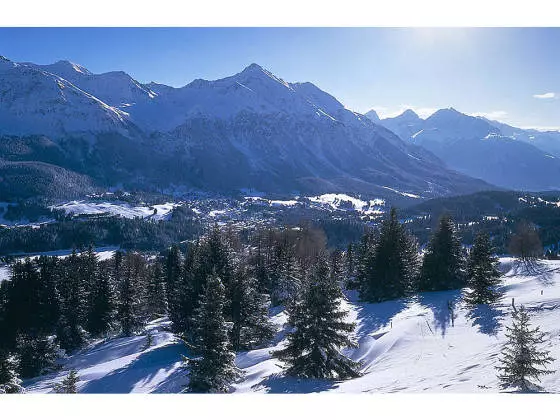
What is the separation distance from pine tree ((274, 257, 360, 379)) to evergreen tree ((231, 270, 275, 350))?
14975 mm

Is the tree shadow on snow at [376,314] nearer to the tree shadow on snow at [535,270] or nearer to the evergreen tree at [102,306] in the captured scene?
the tree shadow on snow at [535,270]

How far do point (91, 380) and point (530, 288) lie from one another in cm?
Answer: 4612

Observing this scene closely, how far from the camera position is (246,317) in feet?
134

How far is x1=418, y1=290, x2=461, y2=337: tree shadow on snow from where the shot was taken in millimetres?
32719

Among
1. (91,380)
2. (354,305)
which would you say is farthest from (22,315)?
(354,305)

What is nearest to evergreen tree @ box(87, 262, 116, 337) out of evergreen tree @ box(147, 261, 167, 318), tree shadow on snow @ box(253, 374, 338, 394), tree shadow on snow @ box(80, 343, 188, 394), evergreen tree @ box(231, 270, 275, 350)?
evergreen tree @ box(147, 261, 167, 318)

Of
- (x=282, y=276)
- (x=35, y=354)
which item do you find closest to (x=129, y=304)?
(x=35, y=354)

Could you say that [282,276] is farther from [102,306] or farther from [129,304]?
[102,306]

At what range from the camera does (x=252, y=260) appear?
7719cm

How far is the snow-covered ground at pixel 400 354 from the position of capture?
20109 mm

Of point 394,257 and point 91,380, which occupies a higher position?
point 394,257

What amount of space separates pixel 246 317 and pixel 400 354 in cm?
1858

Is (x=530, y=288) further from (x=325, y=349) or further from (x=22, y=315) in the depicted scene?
(x=22, y=315)

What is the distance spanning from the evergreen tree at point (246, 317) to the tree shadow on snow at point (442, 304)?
17765 mm
